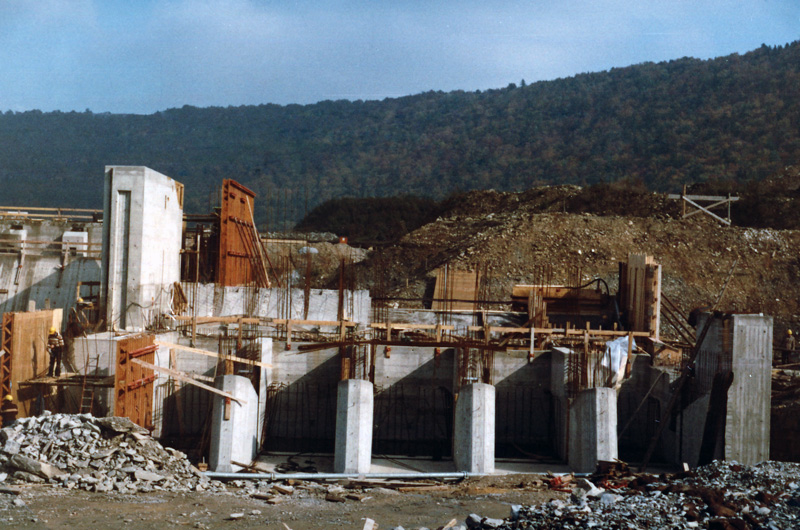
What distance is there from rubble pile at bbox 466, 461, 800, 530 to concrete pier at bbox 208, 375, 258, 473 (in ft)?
20.2

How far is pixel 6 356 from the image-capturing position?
46.6 feet

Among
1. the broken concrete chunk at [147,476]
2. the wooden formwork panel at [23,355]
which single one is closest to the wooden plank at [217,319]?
the wooden formwork panel at [23,355]

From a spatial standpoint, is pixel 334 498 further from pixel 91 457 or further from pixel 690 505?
pixel 690 505

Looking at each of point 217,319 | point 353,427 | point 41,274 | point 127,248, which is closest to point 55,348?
point 127,248

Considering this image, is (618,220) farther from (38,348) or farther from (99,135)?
(99,135)

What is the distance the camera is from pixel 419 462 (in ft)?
51.3

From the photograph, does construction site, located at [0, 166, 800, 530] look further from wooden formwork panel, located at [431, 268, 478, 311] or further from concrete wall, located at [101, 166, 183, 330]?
wooden formwork panel, located at [431, 268, 478, 311]

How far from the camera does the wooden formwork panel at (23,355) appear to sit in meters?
14.2

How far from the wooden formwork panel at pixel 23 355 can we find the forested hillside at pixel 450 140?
26968 mm

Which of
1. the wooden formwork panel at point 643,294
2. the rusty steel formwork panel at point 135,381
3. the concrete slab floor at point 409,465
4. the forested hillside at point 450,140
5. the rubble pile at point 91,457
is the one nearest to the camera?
the rubble pile at point 91,457

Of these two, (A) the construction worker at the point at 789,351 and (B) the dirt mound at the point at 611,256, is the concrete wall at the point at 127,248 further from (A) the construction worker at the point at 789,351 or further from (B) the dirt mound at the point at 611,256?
(A) the construction worker at the point at 789,351

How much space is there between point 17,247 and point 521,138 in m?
61.5

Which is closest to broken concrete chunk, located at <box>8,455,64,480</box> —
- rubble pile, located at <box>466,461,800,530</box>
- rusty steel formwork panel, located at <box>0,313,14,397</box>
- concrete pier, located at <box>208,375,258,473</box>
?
rusty steel formwork panel, located at <box>0,313,14,397</box>

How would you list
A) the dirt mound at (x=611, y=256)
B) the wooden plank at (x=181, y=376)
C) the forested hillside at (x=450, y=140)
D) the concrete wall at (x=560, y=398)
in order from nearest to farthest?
1. the wooden plank at (x=181, y=376)
2. the concrete wall at (x=560, y=398)
3. the dirt mound at (x=611, y=256)
4. the forested hillside at (x=450, y=140)
